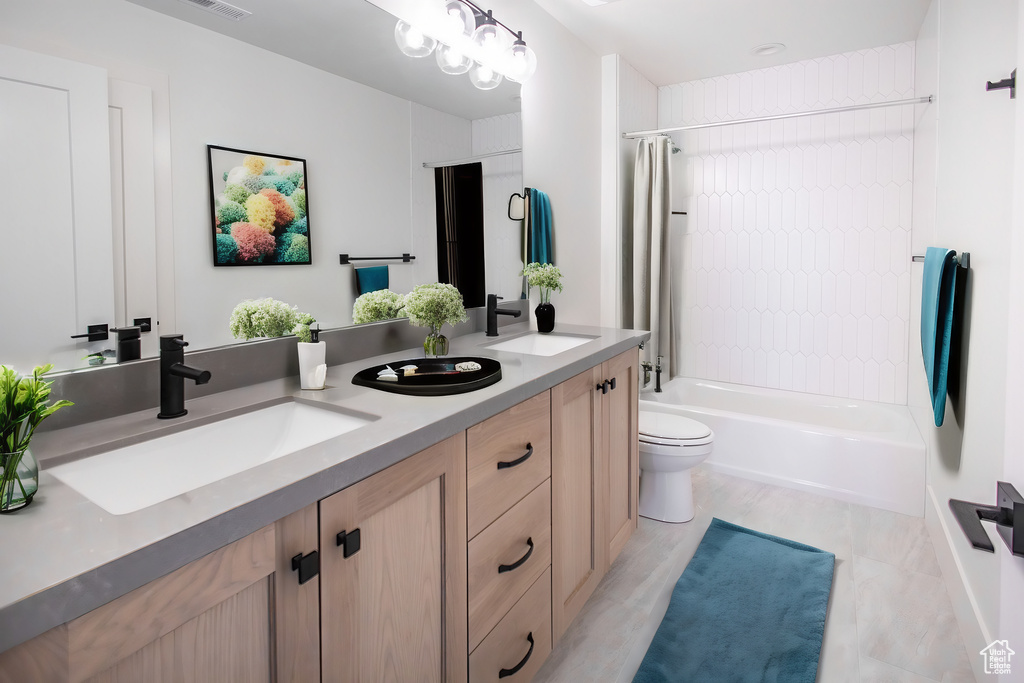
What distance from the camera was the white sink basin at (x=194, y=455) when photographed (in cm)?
89

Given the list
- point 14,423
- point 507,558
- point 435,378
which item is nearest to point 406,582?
point 507,558

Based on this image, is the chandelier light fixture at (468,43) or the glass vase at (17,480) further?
the chandelier light fixture at (468,43)

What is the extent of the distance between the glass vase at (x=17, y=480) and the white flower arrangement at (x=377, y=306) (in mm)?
992

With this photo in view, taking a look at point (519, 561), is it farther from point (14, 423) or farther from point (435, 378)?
point (14, 423)

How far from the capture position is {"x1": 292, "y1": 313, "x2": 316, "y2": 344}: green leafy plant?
1370 millimetres

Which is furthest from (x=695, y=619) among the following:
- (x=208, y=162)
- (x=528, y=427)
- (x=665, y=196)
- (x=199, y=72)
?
(x=665, y=196)

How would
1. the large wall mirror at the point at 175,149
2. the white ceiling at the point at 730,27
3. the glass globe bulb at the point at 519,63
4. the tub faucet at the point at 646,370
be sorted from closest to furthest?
the large wall mirror at the point at 175,149 < the glass globe bulb at the point at 519,63 < the white ceiling at the point at 730,27 < the tub faucet at the point at 646,370

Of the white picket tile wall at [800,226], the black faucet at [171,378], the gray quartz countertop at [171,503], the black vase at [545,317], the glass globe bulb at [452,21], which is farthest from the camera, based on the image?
the white picket tile wall at [800,226]

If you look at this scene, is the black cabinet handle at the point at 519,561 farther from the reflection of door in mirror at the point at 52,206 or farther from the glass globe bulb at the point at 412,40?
the glass globe bulb at the point at 412,40

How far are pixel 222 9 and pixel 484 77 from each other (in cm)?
108

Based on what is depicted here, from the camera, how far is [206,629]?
0.69 metres

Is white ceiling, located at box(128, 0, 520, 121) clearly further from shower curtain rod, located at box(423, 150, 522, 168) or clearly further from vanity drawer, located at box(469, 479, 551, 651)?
vanity drawer, located at box(469, 479, 551, 651)

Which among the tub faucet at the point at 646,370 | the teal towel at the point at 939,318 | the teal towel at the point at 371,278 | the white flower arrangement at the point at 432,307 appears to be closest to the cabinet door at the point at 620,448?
the white flower arrangement at the point at 432,307

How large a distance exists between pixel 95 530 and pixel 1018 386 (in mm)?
1335
